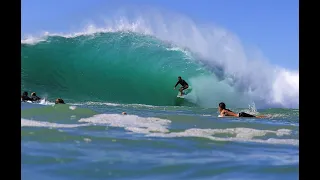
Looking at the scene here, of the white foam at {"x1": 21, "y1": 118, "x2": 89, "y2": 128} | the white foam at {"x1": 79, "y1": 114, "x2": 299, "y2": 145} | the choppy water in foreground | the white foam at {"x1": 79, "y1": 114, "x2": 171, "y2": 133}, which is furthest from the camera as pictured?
the white foam at {"x1": 79, "y1": 114, "x2": 171, "y2": 133}

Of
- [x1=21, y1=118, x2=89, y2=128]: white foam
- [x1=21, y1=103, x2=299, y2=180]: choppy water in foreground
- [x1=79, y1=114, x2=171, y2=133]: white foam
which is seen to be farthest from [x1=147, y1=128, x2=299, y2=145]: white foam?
[x1=21, y1=118, x2=89, y2=128]: white foam

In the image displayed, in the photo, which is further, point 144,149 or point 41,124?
point 41,124

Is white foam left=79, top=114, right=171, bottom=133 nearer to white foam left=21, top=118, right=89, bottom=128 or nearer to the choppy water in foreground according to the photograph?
the choppy water in foreground

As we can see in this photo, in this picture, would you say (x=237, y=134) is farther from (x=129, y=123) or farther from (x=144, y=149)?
(x=144, y=149)

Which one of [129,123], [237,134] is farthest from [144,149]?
[237,134]

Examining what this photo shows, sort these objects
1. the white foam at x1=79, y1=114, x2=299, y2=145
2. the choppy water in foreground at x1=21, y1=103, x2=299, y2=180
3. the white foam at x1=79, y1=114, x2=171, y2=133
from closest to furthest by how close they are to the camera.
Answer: the choppy water in foreground at x1=21, y1=103, x2=299, y2=180, the white foam at x1=79, y1=114, x2=299, y2=145, the white foam at x1=79, y1=114, x2=171, y2=133

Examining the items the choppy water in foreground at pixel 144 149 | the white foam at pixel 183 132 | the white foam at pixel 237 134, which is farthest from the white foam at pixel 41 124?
the white foam at pixel 237 134

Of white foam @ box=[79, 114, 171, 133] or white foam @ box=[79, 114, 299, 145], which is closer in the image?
white foam @ box=[79, 114, 299, 145]

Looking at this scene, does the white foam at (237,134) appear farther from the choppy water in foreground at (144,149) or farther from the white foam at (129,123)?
the white foam at (129,123)

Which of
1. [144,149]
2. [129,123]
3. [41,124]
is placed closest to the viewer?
[144,149]

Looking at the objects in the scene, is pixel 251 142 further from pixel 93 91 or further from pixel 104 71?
pixel 104 71

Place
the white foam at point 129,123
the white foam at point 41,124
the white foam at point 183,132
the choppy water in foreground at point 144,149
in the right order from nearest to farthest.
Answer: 1. the choppy water in foreground at point 144,149
2. the white foam at point 41,124
3. the white foam at point 183,132
4. the white foam at point 129,123
